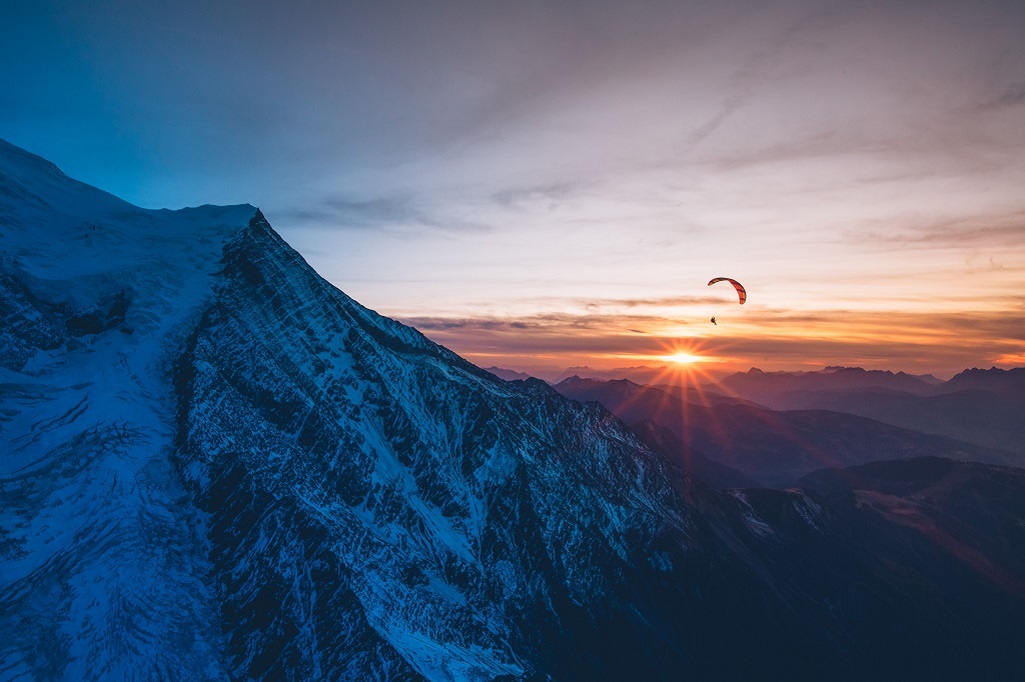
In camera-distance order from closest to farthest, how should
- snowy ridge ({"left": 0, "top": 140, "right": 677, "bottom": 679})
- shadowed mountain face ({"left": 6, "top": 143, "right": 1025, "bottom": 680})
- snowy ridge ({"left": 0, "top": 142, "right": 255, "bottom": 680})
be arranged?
snowy ridge ({"left": 0, "top": 142, "right": 255, "bottom": 680}), snowy ridge ({"left": 0, "top": 140, "right": 677, "bottom": 679}), shadowed mountain face ({"left": 6, "top": 143, "right": 1025, "bottom": 680})

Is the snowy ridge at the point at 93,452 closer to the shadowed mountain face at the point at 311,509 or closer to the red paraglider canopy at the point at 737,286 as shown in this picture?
the shadowed mountain face at the point at 311,509

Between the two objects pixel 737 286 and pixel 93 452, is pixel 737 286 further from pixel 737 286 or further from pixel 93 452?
pixel 93 452

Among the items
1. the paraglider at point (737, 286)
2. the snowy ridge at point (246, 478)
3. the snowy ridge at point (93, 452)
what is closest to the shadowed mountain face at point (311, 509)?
the snowy ridge at point (93, 452)

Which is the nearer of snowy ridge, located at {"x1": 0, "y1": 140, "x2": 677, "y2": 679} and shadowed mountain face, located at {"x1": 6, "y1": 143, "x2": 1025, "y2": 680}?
snowy ridge, located at {"x1": 0, "y1": 140, "x2": 677, "y2": 679}

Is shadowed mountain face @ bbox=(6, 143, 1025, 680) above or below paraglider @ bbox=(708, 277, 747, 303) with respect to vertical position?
below

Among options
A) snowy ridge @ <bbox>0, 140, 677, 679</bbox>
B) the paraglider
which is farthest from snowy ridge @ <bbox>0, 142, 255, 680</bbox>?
the paraglider

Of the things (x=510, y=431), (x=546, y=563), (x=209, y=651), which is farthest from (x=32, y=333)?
(x=546, y=563)

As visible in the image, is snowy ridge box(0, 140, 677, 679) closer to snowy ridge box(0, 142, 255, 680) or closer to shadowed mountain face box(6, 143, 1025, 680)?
snowy ridge box(0, 142, 255, 680)

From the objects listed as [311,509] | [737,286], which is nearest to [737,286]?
[737,286]
